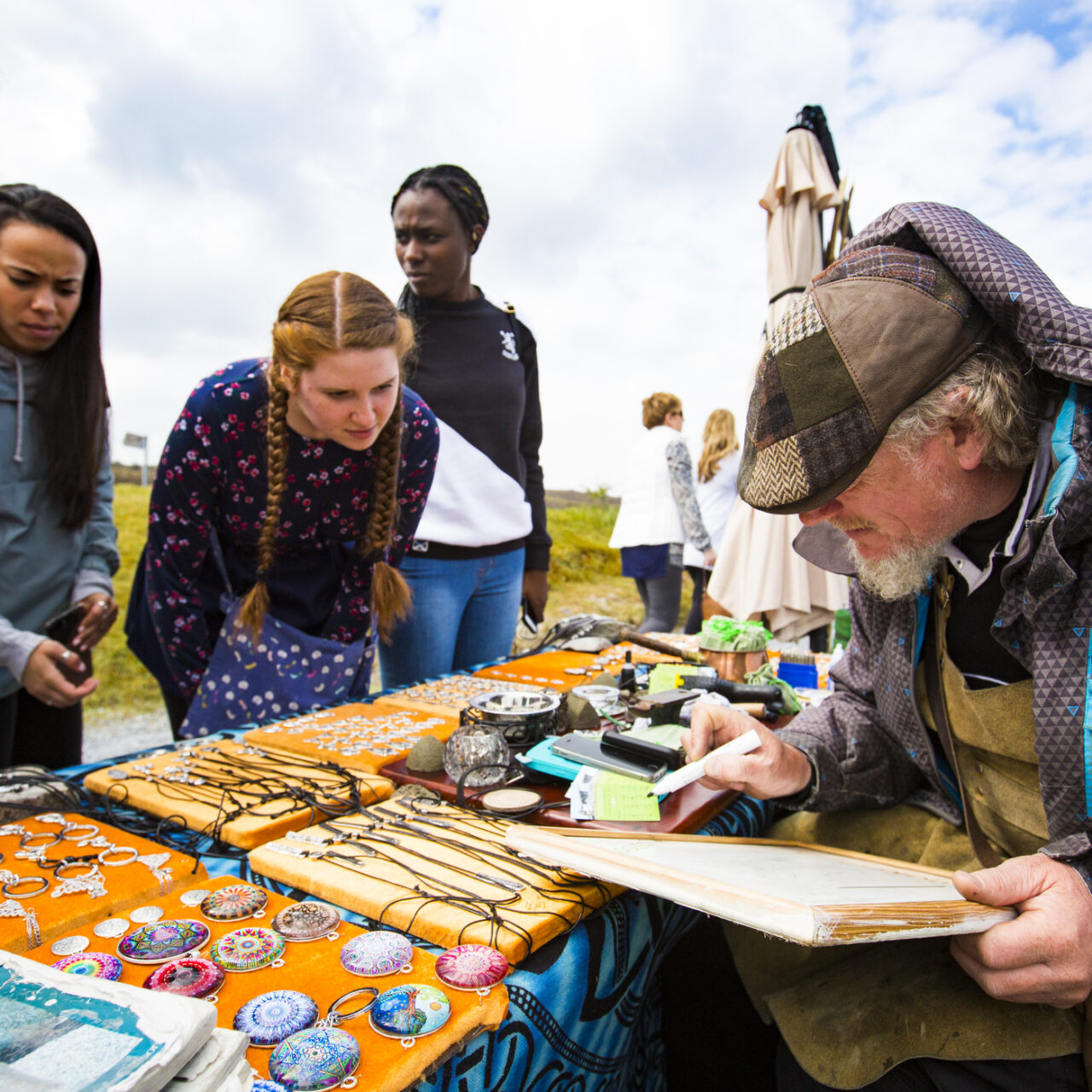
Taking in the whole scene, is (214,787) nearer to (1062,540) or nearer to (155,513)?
(155,513)

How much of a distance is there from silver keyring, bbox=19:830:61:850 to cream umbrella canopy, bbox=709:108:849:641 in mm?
2805

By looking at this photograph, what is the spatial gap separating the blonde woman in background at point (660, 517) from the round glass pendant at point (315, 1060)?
4106 mm

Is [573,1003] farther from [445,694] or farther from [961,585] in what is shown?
[445,694]

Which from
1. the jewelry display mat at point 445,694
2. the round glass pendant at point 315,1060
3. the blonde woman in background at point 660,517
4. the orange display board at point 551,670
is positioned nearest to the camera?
the round glass pendant at point 315,1060

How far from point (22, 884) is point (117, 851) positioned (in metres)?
0.12

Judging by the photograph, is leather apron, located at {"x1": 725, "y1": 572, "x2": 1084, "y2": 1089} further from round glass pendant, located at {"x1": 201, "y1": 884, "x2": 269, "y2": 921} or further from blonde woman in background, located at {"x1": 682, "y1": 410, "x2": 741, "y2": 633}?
blonde woman in background, located at {"x1": 682, "y1": 410, "x2": 741, "y2": 633}

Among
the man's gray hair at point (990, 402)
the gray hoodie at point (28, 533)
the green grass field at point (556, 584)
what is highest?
the man's gray hair at point (990, 402)

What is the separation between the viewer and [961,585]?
1.35 meters

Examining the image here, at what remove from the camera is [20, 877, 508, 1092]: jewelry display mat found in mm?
644

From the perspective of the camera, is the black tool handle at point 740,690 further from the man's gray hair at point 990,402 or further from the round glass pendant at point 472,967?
the round glass pendant at point 472,967

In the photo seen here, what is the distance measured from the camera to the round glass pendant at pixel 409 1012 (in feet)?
2.23

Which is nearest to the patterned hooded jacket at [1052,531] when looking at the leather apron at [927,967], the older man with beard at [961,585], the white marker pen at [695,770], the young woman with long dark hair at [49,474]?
the older man with beard at [961,585]

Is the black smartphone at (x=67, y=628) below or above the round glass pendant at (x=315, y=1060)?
above

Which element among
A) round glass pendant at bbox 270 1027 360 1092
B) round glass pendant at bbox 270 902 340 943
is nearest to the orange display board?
round glass pendant at bbox 270 902 340 943
